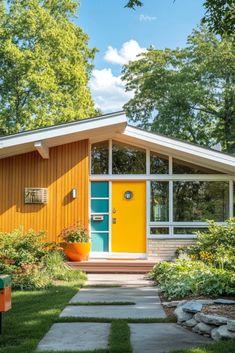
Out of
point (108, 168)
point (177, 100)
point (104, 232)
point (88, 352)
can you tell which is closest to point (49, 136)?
point (108, 168)

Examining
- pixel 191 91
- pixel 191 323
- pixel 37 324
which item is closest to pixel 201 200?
pixel 191 323

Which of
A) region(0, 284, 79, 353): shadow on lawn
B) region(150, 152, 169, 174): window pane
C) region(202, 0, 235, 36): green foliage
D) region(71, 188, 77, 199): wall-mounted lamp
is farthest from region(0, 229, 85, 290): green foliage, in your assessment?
region(202, 0, 235, 36): green foliage

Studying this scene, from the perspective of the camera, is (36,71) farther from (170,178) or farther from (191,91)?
(170,178)

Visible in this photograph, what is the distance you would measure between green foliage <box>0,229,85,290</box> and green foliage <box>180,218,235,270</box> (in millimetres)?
3040

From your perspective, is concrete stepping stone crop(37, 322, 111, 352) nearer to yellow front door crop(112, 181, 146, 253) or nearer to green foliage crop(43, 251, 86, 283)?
green foliage crop(43, 251, 86, 283)

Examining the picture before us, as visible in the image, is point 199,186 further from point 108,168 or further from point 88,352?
point 88,352

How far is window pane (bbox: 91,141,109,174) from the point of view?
42.8 feet

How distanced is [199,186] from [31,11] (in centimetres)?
1711

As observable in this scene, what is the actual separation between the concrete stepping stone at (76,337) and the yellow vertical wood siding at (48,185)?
6539mm

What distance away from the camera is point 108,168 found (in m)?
13.0

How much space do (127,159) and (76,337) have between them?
8077 mm

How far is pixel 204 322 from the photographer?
5.55m

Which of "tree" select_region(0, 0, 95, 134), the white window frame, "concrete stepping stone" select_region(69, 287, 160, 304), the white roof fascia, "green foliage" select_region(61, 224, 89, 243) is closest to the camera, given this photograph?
"concrete stepping stone" select_region(69, 287, 160, 304)

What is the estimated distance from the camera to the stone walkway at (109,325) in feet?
16.4
